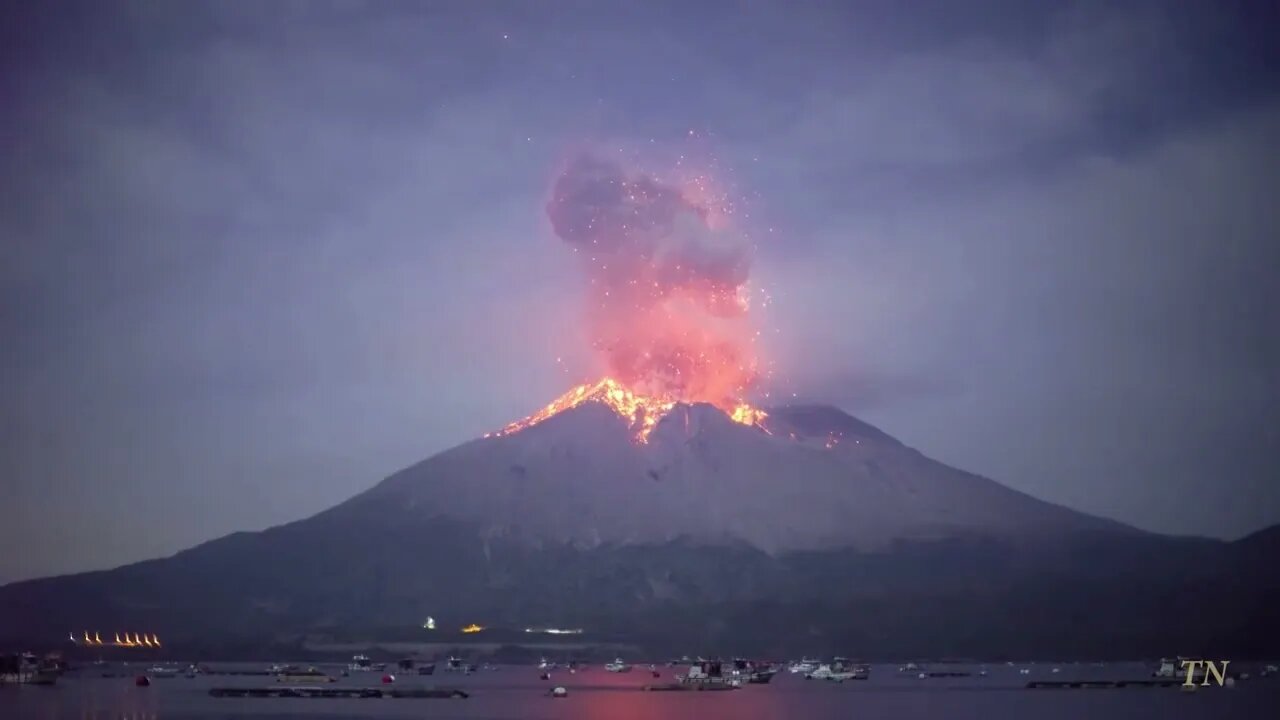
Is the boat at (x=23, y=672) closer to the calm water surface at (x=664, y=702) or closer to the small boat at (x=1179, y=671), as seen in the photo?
the calm water surface at (x=664, y=702)

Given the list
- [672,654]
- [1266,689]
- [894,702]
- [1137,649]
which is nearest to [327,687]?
[894,702]

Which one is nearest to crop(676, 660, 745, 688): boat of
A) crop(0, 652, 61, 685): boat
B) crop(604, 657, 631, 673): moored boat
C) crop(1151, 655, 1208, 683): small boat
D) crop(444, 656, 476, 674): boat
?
crop(1151, 655, 1208, 683): small boat

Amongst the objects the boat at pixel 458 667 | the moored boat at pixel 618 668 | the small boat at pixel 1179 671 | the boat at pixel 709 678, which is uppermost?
the boat at pixel 458 667

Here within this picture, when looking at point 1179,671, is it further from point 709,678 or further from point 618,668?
point 618,668

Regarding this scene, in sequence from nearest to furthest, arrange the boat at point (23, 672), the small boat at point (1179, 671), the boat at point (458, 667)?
the boat at point (23, 672) < the small boat at point (1179, 671) < the boat at point (458, 667)

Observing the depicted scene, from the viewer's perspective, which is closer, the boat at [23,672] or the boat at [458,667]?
the boat at [23,672]

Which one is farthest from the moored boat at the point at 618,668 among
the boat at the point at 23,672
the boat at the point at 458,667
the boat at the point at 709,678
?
the boat at the point at 23,672

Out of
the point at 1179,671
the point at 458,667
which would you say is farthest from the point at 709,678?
the point at 458,667

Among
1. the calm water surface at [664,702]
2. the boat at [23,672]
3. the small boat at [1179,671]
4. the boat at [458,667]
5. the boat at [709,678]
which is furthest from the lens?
the boat at [458,667]
